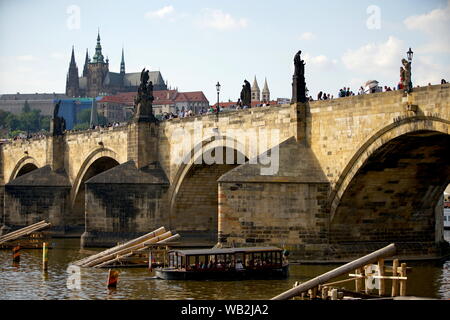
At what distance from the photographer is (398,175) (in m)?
32.2

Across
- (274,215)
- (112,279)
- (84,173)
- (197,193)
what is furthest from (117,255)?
(84,173)

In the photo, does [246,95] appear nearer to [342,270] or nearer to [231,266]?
[231,266]

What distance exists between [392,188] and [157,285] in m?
10.1

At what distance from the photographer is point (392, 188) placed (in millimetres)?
32844

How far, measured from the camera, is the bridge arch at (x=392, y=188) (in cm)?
3034

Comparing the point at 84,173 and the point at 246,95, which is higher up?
the point at 246,95

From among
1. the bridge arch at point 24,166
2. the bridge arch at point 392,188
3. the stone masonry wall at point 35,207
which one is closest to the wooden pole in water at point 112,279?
the bridge arch at point 392,188

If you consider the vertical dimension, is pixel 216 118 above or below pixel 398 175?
above

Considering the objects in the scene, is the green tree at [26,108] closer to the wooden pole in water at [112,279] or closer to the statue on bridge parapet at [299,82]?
the statue on bridge parapet at [299,82]

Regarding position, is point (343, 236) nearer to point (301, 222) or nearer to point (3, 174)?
point (301, 222)

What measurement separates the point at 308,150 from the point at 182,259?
7.36 meters

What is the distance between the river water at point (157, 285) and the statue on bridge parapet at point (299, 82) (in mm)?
6835
